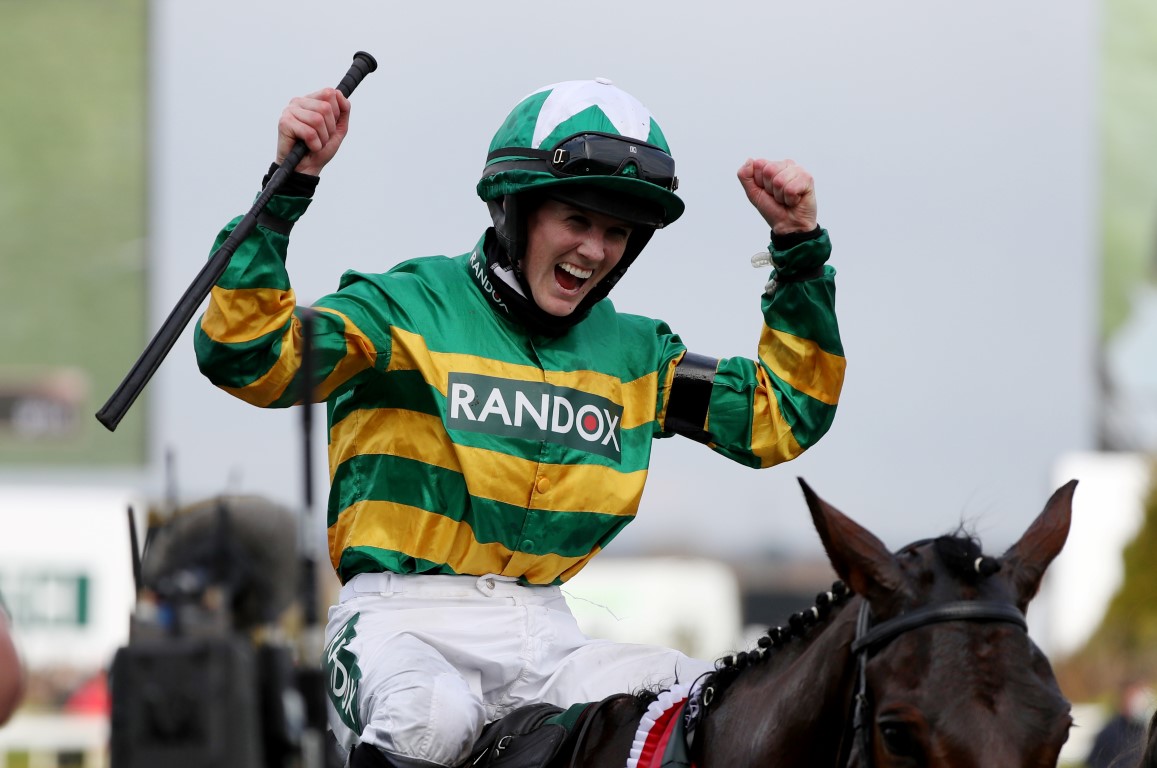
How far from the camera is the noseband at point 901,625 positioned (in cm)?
254

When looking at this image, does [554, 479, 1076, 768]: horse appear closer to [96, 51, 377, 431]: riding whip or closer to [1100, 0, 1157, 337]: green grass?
[96, 51, 377, 431]: riding whip

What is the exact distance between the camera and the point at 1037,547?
271 centimetres

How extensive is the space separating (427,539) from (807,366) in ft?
2.98

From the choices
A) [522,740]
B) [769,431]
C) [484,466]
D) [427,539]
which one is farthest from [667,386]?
[522,740]

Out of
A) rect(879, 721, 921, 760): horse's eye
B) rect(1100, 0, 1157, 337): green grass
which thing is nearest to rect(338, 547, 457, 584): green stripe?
rect(879, 721, 921, 760): horse's eye

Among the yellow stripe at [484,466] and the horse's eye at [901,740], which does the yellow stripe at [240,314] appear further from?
the horse's eye at [901,740]

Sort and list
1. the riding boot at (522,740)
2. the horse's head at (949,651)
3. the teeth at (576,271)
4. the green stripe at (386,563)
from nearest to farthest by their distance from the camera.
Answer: the horse's head at (949,651)
the riding boot at (522,740)
the green stripe at (386,563)
the teeth at (576,271)

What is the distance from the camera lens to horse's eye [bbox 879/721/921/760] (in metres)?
2.47

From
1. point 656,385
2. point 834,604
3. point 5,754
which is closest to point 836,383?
point 656,385

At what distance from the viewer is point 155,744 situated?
235 cm

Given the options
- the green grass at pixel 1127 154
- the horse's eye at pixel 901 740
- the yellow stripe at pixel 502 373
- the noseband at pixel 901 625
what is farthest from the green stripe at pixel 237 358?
the green grass at pixel 1127 154

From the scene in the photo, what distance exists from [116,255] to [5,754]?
1742cm

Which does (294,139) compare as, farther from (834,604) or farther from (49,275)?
(49,275)

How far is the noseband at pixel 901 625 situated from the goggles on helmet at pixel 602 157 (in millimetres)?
1162
